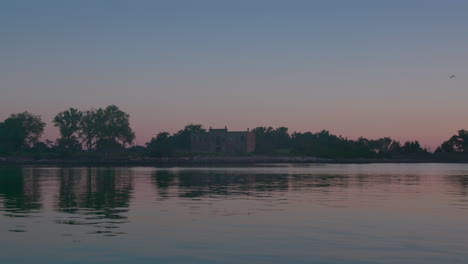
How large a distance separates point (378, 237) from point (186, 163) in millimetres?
159383

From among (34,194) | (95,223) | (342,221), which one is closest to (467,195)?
(342,221)

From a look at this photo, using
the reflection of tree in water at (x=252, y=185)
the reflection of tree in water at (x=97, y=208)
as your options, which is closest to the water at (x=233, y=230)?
the reflection of tree in water at (x=97, y=208)

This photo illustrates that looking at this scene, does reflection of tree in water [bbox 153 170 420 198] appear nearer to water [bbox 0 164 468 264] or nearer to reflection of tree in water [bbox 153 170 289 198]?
reflection of tree in water [bbox 153 170 289 198]

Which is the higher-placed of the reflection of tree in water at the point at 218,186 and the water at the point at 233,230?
the reflection of tree in water at the point at 218,186

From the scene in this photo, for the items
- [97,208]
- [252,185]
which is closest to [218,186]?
[252,185]

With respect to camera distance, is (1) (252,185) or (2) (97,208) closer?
(2) (97,208)

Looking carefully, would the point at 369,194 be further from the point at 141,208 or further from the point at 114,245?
the point at 114,245

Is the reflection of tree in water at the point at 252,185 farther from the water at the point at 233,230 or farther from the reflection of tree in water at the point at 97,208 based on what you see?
the water at the point at 233,230

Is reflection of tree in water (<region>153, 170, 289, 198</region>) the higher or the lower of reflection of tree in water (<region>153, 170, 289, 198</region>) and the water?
the higher

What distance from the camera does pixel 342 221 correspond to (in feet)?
101

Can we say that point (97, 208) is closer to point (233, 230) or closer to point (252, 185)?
point (233, 230)

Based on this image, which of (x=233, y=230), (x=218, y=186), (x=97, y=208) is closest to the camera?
(x=233, y=230)

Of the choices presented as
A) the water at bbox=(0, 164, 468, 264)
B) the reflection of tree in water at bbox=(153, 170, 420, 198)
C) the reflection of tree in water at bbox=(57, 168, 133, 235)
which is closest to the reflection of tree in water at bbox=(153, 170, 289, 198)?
the reflection of tree in water at bbox=(153, 170, 420, 198)

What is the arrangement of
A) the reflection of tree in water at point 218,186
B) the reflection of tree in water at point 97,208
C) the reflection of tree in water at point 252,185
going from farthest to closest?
the reflection of tree in water at point 252,185
the reflection of tree in water at point 218,186
the reflection of tree in water at point 97,208
